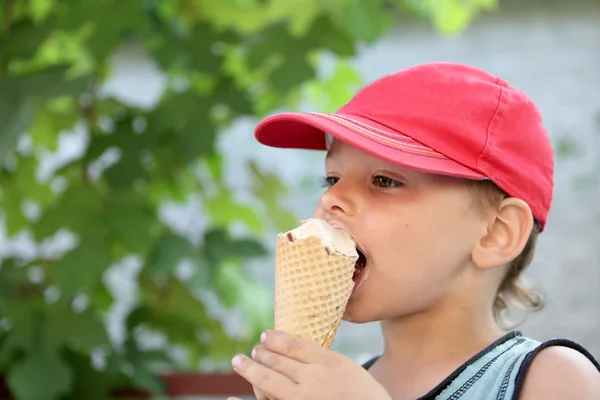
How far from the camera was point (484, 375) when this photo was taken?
28.4 inches

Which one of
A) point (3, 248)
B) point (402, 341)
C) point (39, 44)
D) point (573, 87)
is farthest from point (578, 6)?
point (3, 248)

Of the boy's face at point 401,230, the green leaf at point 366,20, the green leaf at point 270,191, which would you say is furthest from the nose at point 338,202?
the green leaf at point 270,191

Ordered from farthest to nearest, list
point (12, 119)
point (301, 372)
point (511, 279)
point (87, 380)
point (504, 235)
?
point (87, 380) < point (12, 119) < point (511, 279) < point (504, 235) < point (301, 372)

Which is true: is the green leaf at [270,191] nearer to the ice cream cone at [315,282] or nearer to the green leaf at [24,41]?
the green leaf at [24,41]

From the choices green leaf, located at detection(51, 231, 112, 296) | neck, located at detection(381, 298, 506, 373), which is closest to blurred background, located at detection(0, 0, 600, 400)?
green leaf, located at detection(51, 231, 112, 296)

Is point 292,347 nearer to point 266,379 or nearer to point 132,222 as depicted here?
point 266,379

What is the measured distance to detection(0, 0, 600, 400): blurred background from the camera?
4.25 ft

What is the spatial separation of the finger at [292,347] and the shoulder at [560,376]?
0.18 metres

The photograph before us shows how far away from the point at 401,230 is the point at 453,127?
0.10 metres

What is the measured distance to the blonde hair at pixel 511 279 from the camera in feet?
2.43

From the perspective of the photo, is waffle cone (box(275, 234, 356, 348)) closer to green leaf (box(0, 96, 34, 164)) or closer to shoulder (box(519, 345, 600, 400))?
shoulder (box(519, 345, 600, 400))

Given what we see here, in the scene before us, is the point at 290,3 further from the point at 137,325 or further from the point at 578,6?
the point at 578,6

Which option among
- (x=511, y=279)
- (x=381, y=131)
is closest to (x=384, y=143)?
(x=381, y=131)

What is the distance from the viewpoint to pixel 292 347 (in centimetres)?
65
